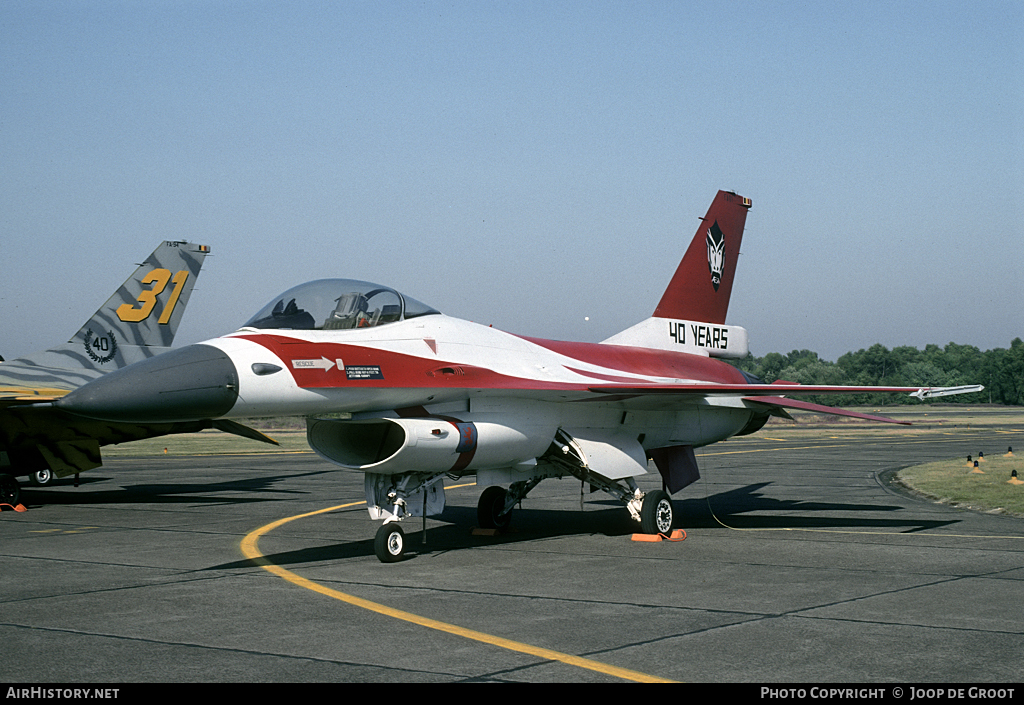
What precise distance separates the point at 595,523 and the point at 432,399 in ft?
15.7

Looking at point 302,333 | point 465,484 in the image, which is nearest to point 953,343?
point 465,484

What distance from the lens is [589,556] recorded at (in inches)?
466

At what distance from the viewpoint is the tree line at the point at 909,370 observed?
121312mm

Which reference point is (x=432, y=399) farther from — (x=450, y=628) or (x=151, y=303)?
(x=151, y=303)

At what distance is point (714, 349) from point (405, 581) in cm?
931

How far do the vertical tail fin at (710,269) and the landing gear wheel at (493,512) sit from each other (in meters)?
4.64

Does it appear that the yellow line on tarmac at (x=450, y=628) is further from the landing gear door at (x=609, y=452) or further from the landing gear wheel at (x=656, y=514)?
the landing gear wheel at (x=656, y=514)

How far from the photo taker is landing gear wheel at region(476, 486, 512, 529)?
14.2 metres

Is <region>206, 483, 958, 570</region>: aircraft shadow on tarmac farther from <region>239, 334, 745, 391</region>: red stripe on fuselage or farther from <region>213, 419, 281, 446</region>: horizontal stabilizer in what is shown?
<region>213, 419, 281, 446</region>: horizontal stabilizer

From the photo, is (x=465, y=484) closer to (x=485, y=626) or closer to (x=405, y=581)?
(x=405, y=581)

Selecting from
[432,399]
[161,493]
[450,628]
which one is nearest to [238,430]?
[161,493]

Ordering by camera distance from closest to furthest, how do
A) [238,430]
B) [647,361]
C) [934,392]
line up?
[934,392]
[647,361]
[238,430]

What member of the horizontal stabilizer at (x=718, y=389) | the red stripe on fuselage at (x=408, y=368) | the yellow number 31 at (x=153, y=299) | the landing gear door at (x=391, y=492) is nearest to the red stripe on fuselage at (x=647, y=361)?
the red stripe on fuselage at (x=408, y=368)

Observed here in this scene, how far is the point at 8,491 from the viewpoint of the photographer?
18.4 metres
